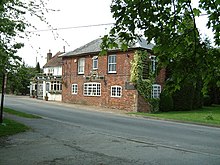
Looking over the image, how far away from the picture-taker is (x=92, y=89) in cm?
3678

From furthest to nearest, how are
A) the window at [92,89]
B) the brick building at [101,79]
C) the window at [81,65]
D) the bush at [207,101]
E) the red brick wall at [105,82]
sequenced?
the bush at [207,101], the window at [81,65], the window at [92,89], the brick building at [101,79], the red brick wall at [105,82]

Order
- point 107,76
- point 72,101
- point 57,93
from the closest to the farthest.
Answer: point 107,76
point 72,101
point 57,93

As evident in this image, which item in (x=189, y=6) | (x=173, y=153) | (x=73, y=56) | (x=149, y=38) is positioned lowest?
(x=173, y=153)

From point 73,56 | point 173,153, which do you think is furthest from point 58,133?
point 73,56

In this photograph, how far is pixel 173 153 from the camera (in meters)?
10.6

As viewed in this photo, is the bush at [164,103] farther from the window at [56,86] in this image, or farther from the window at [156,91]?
the window at [56,86]

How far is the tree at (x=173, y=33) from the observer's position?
5.37 metres

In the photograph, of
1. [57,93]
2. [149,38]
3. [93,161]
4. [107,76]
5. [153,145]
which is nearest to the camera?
[149,38]

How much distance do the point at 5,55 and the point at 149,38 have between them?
522 centimetres

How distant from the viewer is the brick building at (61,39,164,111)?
32.5 metres

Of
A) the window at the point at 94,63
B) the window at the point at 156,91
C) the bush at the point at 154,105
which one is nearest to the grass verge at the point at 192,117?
the bush at the point at 154,105

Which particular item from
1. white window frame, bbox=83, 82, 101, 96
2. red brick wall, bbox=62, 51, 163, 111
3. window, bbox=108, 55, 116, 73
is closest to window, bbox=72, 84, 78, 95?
red brick wall, bbox=62, 51, 163, 111

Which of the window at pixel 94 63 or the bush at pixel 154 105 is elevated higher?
the window at pixel 94 63

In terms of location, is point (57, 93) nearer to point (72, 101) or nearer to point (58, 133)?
point (72, 101)
